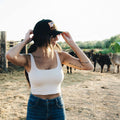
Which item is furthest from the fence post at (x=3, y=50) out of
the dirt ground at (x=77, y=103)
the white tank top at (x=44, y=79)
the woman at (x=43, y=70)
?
the white tank top at (x=44, y=79)

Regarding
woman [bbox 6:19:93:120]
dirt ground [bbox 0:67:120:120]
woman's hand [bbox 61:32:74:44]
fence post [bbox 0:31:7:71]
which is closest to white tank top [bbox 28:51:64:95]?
woman [bbox 6:19:93:120]

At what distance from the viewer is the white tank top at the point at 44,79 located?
162 centimetres

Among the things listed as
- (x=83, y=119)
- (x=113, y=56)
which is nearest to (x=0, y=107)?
(x=83, y=119)

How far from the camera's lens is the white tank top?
63.9 inches

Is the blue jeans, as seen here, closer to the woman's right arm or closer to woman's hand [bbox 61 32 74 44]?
the woman's right arm

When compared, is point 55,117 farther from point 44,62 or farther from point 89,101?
point 89,101

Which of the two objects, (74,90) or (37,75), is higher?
(37,75)

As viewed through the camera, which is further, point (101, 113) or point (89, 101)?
point (89, 101)

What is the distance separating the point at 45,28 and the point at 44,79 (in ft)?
1.83

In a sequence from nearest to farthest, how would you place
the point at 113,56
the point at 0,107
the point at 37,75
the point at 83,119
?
the point at 37,75 → the point at 83,119 → the point at 0,107 → the point at 113,56

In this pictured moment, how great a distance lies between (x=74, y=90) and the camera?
19.5ft

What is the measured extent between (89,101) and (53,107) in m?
3.31

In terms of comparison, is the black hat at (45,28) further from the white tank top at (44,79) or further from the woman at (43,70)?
the white tank top at (44,79)

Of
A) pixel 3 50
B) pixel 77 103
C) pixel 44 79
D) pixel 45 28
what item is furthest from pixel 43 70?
pixel 3 50
